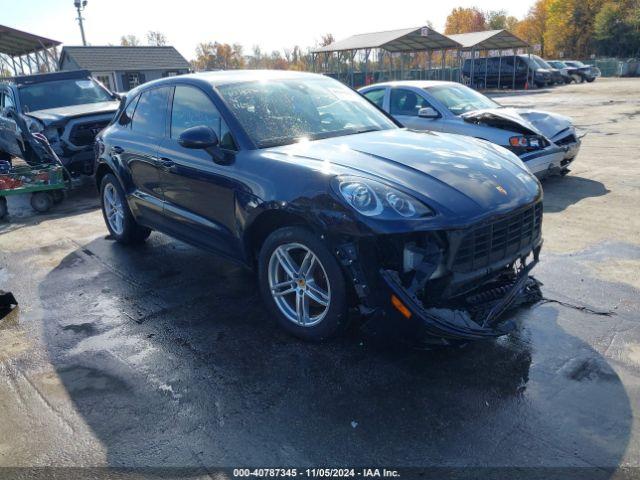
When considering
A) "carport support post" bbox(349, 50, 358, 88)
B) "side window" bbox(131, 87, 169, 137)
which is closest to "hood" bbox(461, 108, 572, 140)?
"side window" bbox(131, 87, 169, 137)

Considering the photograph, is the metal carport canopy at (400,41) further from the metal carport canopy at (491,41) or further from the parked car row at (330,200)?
the parked car row at (330,200)

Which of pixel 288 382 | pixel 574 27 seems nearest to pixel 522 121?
pixel 288 382

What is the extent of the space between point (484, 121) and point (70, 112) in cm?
750

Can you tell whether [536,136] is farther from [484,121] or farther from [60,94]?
[60,94]

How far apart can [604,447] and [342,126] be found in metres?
3.01

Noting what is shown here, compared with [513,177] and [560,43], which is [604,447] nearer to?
[513,177]

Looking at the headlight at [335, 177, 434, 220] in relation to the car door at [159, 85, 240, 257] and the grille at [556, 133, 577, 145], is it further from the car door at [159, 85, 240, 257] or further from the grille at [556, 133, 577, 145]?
the grille at [556, 133, 577, 145]

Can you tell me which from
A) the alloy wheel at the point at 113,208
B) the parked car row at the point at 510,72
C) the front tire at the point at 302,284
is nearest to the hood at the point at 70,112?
the alloy wheel at the point at 113,208

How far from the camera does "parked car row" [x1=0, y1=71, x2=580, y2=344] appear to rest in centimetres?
314

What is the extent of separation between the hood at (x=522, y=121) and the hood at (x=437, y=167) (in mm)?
4014

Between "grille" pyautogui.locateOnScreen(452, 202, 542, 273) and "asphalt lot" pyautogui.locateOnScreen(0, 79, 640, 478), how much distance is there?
648 mm

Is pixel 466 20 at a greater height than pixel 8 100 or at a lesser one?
greater

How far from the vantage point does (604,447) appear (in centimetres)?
262

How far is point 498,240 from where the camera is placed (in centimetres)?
336
